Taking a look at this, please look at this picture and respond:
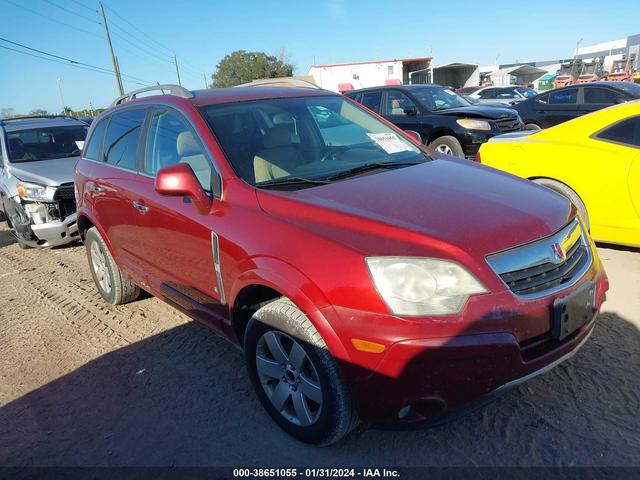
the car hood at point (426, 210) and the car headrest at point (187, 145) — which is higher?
the car headrest at point (187, 145)

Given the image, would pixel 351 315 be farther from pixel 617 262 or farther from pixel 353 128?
pixel 617 262

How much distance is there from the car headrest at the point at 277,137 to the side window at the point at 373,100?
7102 mm

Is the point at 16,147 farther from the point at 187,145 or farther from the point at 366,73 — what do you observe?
the point at 366,73

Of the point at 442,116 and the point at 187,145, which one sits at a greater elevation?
the point at 187,145

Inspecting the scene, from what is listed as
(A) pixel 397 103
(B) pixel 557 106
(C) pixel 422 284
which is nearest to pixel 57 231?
(C) pixel 422 284

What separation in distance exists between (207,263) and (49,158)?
6049 mm

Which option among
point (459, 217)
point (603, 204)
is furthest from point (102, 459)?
point (603, 204)

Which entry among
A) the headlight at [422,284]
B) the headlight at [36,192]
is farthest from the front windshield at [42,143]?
the headlight at [422,284]

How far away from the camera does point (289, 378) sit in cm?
250

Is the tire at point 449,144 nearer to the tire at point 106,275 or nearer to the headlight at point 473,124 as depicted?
the headlight at point 473,124

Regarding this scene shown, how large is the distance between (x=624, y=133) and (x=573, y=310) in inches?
120

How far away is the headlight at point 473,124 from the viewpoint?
27.8ft

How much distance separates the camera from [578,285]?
7.52 ft

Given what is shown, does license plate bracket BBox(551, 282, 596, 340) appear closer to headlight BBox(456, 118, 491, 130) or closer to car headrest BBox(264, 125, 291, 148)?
car headrest BBox(264, 125, 291, 148)
